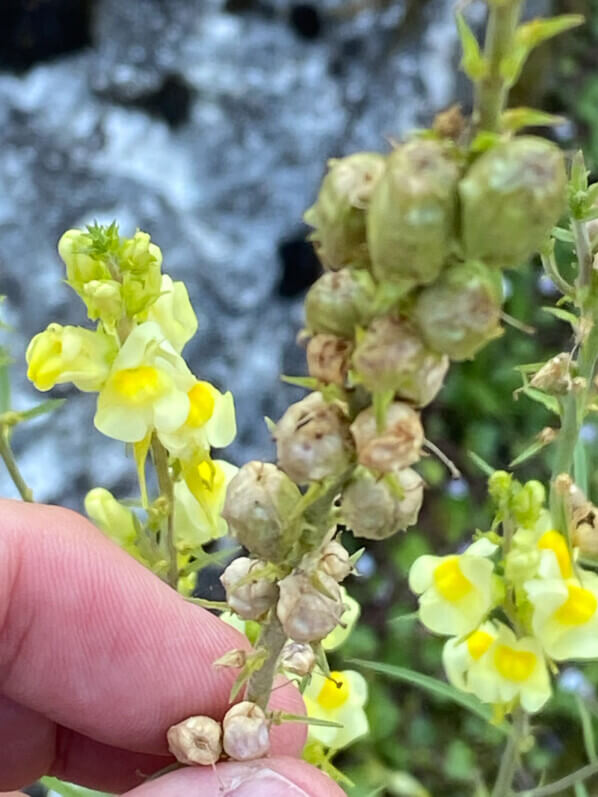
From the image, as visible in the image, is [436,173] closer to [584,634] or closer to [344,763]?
[584,634]

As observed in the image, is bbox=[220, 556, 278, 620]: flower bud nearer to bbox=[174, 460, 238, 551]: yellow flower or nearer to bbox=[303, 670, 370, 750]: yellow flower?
bbox=[174, 460, 238, 551]: yellow flower

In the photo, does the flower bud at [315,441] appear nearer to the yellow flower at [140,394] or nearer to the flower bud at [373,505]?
the flower bud at [373,505]

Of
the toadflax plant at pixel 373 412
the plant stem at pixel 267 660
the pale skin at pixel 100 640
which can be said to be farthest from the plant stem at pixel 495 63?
the pale skin at pixel 100 640

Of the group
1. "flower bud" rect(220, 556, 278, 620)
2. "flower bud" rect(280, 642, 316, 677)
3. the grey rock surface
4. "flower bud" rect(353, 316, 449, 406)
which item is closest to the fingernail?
"flower bud" rect(280, 642, 316, 677)

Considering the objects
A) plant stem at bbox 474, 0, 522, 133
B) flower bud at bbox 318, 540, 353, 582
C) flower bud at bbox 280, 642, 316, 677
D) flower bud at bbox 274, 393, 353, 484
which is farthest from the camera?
flower bud at bbox 280, 642, 316, 677

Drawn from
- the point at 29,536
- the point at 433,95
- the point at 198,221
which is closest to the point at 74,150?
the point at 198,221

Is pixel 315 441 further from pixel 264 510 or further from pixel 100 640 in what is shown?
pixel 100 640
